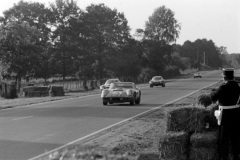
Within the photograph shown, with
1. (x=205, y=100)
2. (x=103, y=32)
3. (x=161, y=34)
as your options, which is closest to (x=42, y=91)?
(x=205, y=100)

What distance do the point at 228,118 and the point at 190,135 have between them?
92 cm

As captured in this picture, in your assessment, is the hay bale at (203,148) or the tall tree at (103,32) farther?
the tall tree at (103,32)

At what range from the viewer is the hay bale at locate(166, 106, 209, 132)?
899cm

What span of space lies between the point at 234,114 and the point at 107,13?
89.6 metres

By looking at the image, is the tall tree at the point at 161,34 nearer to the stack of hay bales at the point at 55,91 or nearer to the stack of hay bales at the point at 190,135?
the stack of hay bales at the point at 55,91

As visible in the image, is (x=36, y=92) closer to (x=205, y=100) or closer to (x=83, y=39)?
(x=205, y=100)

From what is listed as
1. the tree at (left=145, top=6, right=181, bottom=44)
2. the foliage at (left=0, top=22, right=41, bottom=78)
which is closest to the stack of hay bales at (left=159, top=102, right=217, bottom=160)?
the foliage at (left=0, top=22, right=41, bottom=78)

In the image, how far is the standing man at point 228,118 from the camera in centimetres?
794

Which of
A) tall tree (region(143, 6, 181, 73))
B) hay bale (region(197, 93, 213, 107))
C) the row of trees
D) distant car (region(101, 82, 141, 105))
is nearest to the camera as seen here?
hay bale (region(197, 93, 213, 107))

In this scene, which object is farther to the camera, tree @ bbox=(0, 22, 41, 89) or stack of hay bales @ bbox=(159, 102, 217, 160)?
tree @ bbox=(0, 22, 41, 89)

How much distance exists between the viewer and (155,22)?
390ft

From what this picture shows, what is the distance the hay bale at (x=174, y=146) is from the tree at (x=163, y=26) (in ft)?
354

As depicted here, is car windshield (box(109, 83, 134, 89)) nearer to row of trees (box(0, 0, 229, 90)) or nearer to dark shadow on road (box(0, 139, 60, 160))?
dark shadow on road (box(0, 139, 60, 160))

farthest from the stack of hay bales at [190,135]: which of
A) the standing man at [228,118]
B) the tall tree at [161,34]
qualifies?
the tall tree at [161,34]
